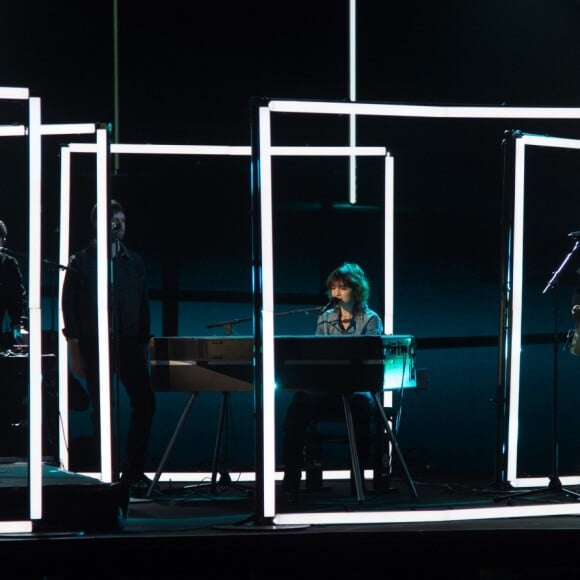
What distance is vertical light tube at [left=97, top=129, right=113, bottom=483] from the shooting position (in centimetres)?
586

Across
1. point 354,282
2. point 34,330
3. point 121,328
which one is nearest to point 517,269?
point 354,282

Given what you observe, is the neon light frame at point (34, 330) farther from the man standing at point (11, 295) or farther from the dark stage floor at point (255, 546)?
the man standing at point (11, 295)

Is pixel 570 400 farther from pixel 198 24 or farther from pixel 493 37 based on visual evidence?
pixel 198 24

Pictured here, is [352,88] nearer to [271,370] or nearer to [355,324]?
[355,324]

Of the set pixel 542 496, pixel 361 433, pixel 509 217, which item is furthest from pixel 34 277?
pixel 542 496

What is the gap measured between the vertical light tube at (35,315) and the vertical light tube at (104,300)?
0.83 metres

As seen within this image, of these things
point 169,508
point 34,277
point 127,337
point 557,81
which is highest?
point 557,81

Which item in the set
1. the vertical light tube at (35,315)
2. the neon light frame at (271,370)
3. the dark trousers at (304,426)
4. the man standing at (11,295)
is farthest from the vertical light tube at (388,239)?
the vertical light tube at (35,315)

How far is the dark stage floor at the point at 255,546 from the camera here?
4.89 metres

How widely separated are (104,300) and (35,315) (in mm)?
1020

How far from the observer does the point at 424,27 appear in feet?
27.5

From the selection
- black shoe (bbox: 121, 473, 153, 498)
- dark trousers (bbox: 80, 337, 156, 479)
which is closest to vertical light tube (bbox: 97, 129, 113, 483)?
dark trousers (bbox: 80, 337, 156, 479)

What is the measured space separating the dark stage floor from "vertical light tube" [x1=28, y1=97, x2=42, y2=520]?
0.81 ft

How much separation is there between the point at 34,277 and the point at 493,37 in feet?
16.0
